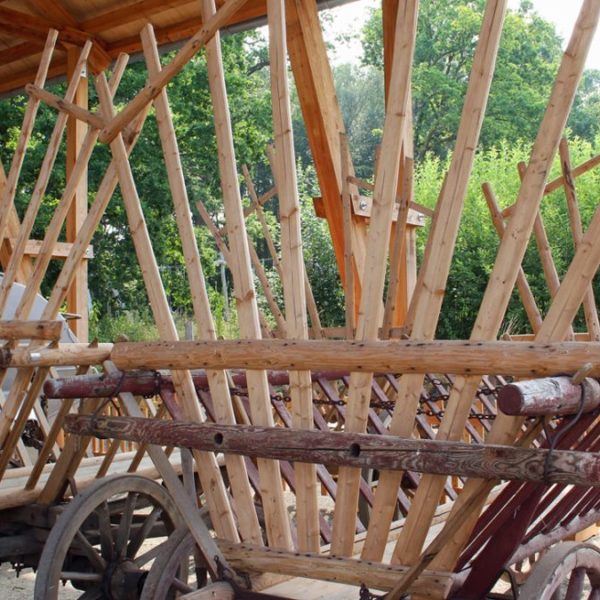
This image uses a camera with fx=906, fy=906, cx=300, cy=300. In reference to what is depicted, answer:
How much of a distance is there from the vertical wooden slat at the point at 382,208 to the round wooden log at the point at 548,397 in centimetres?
56

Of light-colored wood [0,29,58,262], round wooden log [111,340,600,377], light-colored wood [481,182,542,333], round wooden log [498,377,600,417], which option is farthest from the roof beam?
round wooden log [498,377,600,417]

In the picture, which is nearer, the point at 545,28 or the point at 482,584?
the point at 482,584

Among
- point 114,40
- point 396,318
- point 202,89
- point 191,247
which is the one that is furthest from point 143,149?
point 191,247

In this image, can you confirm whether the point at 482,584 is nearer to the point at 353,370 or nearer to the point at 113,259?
the point at 353,370

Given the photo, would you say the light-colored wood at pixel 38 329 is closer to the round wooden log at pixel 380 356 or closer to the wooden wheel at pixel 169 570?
the round wooden log at pixel 380 356

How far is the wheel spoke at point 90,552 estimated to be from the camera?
11.2 feet

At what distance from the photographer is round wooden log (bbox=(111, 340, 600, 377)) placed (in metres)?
2.20

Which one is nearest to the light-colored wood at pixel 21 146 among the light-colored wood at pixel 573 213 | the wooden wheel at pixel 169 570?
the wooden wheel at pixel 169 570

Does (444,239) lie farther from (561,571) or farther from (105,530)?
(105,530)

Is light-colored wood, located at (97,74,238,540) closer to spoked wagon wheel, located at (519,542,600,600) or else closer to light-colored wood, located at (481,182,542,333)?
spoked wagon wheel, located at (519,542,600,600)

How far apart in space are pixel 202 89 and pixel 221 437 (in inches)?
630

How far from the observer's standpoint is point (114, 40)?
7867mm

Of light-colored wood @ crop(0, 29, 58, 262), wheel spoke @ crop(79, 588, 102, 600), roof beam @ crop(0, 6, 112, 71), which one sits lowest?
wheel spoke @ crop(79, 588, 102, 600)

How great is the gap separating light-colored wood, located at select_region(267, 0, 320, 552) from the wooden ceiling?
4261 mm
